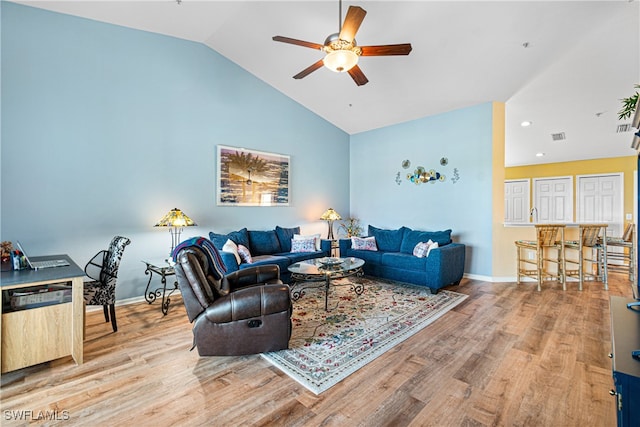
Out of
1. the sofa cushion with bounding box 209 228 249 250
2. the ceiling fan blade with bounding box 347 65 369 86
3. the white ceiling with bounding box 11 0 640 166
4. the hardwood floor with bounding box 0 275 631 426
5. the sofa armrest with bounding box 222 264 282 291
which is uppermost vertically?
the white ceiling with bounding box 11 0 640 166

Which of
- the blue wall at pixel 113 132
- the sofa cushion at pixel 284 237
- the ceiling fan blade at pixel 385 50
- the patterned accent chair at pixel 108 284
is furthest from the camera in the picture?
the sofa cushion at pixel 284 237

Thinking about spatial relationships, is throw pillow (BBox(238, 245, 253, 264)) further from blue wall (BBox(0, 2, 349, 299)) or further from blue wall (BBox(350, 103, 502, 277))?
blue wall (BBox(350, 103, 502, 277))

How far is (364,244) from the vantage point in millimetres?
5332

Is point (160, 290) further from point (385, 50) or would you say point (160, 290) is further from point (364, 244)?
point (385, 50)

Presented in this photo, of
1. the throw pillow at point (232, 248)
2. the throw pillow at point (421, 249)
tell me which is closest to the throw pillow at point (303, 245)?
the throw pillow at point (232, 248)

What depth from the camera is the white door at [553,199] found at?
23.2 feet

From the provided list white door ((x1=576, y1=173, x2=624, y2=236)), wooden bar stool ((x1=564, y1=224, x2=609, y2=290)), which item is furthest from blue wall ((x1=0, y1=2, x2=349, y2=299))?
white door ((x1=576, y1=173, x2=624, y2=236))

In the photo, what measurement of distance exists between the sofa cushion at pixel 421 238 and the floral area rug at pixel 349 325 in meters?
0.73

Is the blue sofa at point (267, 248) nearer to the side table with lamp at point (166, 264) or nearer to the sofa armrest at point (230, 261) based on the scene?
the sofa armrest at point (230, 261)

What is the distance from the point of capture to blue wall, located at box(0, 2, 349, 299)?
3.23 meters

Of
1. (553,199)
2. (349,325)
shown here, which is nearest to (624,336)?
(349,325)

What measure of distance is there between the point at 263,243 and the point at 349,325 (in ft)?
7.94

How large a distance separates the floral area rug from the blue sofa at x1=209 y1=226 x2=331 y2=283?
0.63 m

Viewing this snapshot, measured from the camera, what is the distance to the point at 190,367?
7.61 ft
